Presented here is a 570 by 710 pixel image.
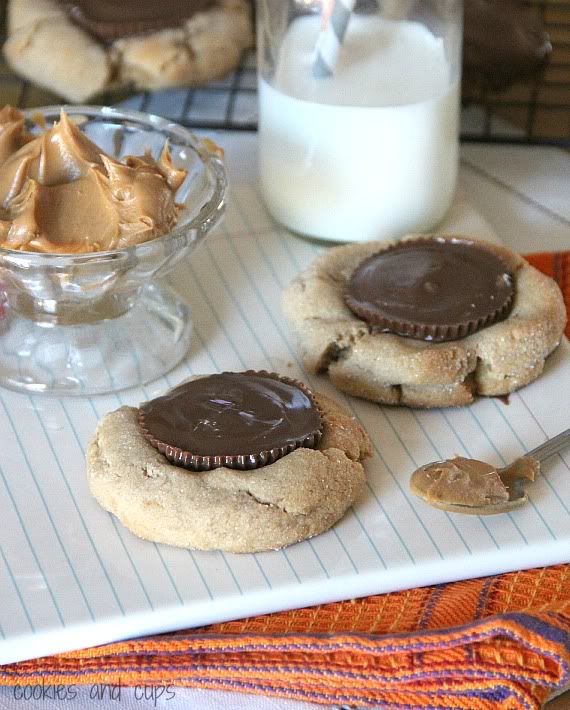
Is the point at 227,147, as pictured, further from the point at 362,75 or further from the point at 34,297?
the point at 34,297

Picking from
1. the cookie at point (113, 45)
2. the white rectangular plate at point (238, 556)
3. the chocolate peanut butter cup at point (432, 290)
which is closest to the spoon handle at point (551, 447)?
the white rectangular plate at point (238, 556)

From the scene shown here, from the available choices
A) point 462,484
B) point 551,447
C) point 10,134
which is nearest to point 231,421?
point 462,484

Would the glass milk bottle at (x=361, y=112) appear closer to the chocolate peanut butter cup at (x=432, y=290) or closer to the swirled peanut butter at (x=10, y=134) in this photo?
the chocolate peanut butter cup at (x=432, y=290)

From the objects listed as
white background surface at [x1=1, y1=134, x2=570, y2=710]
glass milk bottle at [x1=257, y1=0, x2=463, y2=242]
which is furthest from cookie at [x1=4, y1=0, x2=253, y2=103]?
glass milk bottle at [x1=257, y1=0, x2=463, y2=242]

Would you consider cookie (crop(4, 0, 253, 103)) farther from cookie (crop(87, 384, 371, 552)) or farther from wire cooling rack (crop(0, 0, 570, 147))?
cookie (crop(87, 384, 371, 552))

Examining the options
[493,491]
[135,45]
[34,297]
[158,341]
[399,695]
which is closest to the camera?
[399,695]

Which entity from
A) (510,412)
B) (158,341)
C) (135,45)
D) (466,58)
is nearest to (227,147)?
(135,45)
